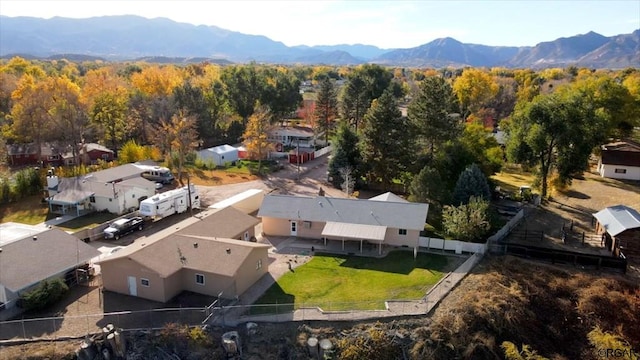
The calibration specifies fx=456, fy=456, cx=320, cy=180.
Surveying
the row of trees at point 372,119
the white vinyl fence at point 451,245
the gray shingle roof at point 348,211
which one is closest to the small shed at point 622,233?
the white vinyl fence at point 451,245

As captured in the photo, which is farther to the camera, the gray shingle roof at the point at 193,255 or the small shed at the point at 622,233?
the small shed at the point at 622,233

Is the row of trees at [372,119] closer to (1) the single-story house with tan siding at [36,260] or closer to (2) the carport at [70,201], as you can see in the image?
(2) the carport at [70,201]

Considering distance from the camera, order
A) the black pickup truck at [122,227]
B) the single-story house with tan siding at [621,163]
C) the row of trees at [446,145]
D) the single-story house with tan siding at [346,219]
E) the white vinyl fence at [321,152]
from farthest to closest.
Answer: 1. the white vinyl fence at [321,152]
2. the single-story house with tan siding at [621,163]
3. the row of trees at [446,145]
4. the black pickup truck at [122,227]
5. the single-story house with tan siding at [346,219]

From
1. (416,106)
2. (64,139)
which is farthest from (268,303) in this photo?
(64,139)

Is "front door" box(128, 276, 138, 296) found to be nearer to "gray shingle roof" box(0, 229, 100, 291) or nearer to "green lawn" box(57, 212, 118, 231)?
"gray shingle roof" box(0, 229, 100, 291)

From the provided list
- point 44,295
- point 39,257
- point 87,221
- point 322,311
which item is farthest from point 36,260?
point 322,311

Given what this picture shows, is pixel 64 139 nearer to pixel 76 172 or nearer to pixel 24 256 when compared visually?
pixel 76 172

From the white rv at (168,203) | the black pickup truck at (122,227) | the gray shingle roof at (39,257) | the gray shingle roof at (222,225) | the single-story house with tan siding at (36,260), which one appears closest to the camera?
the single-story house with tan siding at (36,260)

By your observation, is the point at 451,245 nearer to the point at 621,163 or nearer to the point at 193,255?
the point at 193,255
